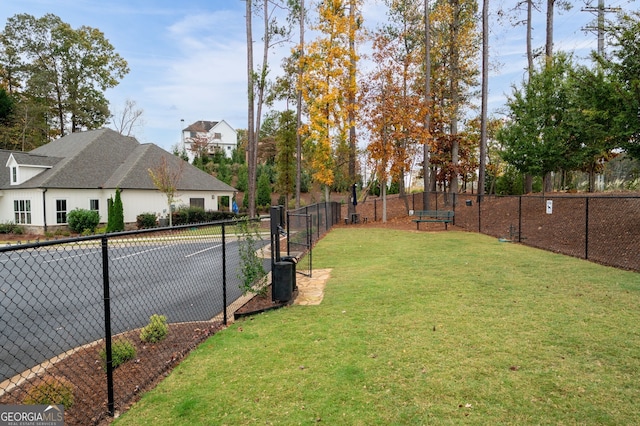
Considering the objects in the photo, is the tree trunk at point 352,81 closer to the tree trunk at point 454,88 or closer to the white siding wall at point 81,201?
the tree trunk at point 454,88

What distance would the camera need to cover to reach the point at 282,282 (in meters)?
5.83

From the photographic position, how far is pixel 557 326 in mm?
4555

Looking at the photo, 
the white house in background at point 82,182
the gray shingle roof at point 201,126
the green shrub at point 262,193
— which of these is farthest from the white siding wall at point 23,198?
the gray shingle roof at point 201,126

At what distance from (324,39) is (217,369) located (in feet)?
63.6

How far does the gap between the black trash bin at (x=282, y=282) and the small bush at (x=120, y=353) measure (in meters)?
2.27

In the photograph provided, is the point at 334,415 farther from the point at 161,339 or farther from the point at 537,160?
the point at 537,160

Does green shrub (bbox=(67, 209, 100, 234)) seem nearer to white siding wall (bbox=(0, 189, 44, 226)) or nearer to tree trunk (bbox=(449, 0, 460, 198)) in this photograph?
white siding wall (bbox=(0, 189, 44, 226))

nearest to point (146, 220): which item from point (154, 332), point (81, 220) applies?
point (81, 220)

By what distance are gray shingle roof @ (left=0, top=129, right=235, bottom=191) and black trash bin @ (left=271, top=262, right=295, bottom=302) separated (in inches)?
748

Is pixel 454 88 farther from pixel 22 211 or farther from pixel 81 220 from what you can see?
pixel 22 211

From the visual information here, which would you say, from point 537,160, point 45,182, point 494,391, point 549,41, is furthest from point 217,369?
point 549,41

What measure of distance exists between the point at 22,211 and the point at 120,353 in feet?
74.0

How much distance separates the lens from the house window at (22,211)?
2033 cm

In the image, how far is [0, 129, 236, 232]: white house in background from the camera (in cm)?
1998
